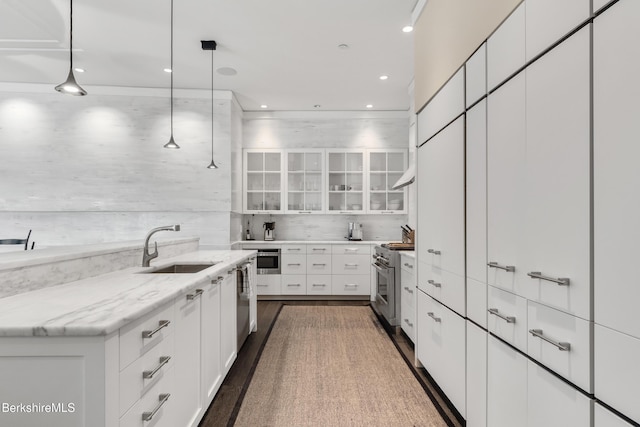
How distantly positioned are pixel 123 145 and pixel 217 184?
136 cm

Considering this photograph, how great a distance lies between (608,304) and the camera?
1.04 m

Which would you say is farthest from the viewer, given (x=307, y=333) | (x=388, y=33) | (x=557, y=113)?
(x=307, y=333)

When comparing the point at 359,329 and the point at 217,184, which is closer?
the point at 359,329

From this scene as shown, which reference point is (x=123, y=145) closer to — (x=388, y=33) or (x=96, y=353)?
(x=388, y=33)

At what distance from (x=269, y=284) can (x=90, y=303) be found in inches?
167

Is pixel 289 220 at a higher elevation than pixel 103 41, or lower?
lower

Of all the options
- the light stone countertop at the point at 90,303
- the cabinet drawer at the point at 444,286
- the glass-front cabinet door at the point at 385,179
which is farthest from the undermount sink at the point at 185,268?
the glass-front cabinet door at the point at 385,179

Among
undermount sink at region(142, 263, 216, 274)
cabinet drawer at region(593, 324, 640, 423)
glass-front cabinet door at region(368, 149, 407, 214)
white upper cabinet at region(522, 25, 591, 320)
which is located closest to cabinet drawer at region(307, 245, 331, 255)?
glass-front cabinet door at region(368, 149, 407, 214)

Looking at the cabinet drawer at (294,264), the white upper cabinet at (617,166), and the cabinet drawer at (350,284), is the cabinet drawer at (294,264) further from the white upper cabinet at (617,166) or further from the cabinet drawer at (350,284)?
the white upper cabinet at (617,166)

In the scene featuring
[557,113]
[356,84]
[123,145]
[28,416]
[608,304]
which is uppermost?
[356,84]

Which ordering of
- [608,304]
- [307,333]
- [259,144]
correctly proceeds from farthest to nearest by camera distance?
[259,144] < [307,333] < [608,304]

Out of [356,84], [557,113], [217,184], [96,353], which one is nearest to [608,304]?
[557,113]

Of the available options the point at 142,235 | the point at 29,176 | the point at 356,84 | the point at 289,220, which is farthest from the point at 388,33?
the point at 29,176

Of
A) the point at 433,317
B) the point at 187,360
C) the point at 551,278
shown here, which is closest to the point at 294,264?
the point at 433,317
